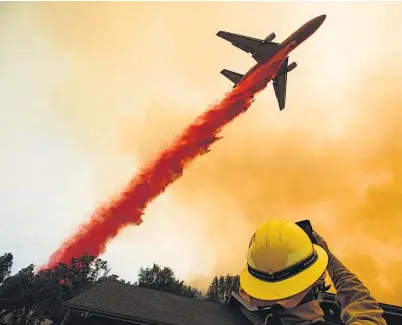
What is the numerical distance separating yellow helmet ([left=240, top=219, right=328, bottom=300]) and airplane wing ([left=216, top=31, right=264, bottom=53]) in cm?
3228

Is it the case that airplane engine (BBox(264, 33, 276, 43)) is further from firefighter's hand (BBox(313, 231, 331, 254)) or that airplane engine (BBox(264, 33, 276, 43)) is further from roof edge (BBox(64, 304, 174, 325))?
firefighter's hand (BBox(313, 231, 331, 254))

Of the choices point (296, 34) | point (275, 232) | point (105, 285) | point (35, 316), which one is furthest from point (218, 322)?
point (35, 316)

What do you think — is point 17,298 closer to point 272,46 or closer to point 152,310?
point 152,310

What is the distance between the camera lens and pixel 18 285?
40.4m

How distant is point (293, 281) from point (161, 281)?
6775 centimetres

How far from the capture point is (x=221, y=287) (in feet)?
238

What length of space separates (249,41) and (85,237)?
126ft

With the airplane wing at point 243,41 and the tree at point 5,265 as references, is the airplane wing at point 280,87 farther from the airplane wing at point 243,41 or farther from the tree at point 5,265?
the tree at point 5,265

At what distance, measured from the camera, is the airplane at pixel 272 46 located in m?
28.6

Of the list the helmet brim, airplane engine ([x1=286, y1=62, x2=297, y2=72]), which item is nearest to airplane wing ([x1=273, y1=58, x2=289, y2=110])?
airplane engine ([x1=286, y1=62, x2=297, y2=72])

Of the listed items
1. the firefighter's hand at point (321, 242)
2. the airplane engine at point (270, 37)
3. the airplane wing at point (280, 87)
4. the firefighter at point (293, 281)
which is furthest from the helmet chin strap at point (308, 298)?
the airplane wing at point (280, 87)

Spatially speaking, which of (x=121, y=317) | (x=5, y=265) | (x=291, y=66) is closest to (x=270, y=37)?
(x=291, y=66)

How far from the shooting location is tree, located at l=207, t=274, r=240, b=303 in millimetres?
70812

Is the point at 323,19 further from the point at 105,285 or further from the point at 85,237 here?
the point at 85,237
